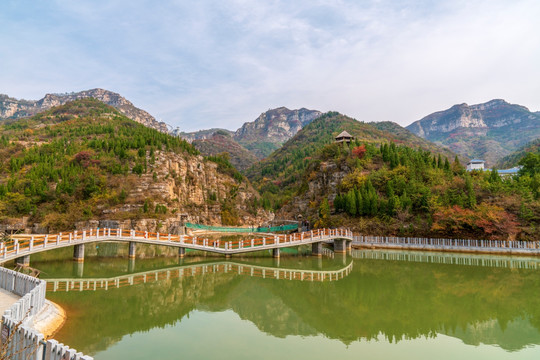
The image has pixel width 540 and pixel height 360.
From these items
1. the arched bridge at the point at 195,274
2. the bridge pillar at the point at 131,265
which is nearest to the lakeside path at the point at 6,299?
the arched bridge at the point at 195,274

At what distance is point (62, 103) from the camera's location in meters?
176

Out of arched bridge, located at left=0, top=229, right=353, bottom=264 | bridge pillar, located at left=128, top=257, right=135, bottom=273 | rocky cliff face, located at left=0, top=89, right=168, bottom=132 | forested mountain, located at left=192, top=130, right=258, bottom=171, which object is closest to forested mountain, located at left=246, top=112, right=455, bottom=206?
forested mountain, located at left=192, top=130, right=258, bottom=171

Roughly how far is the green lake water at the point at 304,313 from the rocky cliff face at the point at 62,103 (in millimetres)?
145922

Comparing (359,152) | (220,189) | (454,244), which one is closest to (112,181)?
(220,189)

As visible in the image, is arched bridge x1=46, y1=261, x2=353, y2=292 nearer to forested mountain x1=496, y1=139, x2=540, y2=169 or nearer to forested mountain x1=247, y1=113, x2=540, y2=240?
forested mountain x1=247, y1=113, x2=540, y2=240

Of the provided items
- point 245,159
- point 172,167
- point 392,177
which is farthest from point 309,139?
point 392,177

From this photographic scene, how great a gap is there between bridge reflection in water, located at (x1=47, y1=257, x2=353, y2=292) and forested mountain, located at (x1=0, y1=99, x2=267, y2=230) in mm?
23516

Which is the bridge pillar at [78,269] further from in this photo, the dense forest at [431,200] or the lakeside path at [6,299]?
the dense forest at [431,200]

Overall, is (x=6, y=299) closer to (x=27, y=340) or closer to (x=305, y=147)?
(x=27, y=340)

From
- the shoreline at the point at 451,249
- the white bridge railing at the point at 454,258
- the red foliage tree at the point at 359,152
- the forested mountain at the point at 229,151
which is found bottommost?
the white bridge railing at the point at 454,258

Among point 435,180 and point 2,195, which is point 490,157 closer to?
point 435,180

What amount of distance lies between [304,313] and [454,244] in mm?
23133

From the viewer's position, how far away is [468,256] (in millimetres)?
29094

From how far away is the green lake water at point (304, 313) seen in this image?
10156 mm
